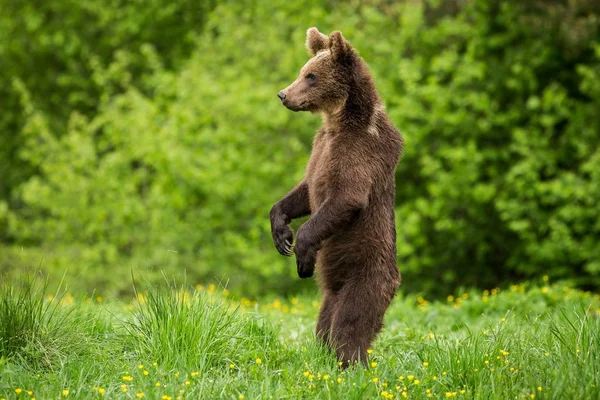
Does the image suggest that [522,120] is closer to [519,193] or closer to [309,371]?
[519,193]

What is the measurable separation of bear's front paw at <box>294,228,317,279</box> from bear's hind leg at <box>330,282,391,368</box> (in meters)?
0.26

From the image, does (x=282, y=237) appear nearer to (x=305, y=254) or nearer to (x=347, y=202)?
(x=305, y=254)

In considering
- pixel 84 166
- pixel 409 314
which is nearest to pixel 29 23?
pixel 84 166

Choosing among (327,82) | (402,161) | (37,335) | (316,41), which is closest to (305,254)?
(327,82)

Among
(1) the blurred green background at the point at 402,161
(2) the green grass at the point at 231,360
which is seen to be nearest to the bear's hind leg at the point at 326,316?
(2) the green grass at the point at 231,360

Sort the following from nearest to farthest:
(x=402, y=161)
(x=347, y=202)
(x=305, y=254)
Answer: (x=347, y=202) → (x=305, y=254) → (x=402, y=161)

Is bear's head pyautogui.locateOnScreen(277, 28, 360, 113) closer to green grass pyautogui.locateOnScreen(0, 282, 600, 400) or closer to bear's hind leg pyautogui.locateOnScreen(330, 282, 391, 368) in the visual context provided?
bear's hind leg pyautogui.locateOnScreen(330, 282, 391, 368)

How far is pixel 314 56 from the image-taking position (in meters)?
4.98

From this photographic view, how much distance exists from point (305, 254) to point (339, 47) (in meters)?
1.24

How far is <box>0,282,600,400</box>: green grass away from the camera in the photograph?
13.1ft

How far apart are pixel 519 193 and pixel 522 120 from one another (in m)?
1.25

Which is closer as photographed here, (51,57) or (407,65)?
(407,65)

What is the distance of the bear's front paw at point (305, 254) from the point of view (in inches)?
175

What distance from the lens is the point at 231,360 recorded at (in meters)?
4.50
